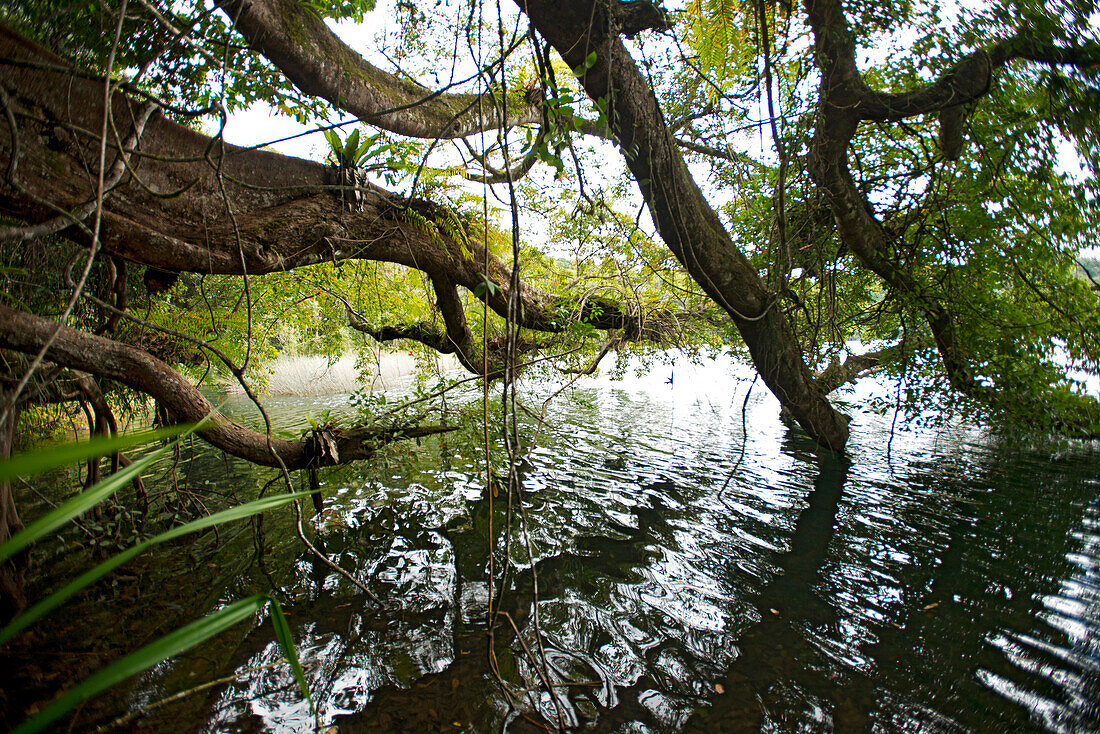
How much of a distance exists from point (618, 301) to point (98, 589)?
580 cm

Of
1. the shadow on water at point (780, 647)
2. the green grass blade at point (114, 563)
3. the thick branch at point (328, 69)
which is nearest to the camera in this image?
the green grass blade at point (114, 563)

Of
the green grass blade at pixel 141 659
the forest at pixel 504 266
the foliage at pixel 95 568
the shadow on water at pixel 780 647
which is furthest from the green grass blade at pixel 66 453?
the shadow on water at pixel 780 647

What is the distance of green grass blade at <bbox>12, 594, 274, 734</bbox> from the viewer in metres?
0.52

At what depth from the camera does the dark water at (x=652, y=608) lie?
253 centimetres

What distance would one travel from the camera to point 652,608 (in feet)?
11.0

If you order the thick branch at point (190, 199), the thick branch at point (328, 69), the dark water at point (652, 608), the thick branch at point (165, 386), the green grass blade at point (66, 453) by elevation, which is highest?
the thick branch at point (328, 69)

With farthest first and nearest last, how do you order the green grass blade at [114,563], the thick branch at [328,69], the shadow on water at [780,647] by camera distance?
the thick branch at [328,69]
the shadow on water at [780,647]
the green grass blade at [114,563]

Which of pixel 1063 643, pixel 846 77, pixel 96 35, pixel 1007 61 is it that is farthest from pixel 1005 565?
pixel 96 35

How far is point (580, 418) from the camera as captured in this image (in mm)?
9859

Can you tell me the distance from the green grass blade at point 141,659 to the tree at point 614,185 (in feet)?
3.72

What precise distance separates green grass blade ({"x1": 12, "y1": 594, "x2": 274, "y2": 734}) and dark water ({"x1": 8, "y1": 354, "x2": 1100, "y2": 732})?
35.9 inches

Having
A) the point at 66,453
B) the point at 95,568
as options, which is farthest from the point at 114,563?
the point at 66,453

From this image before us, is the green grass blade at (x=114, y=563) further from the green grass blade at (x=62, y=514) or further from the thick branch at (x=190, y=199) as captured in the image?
the thick branch at (x=190, y=199)

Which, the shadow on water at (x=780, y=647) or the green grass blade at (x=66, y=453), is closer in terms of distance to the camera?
the green grass blade at (x=66, y=453)
